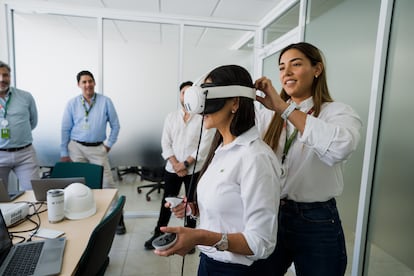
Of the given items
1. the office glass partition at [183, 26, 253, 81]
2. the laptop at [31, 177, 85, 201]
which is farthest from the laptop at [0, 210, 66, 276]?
the office glass partition at [183, 26, 253, 81]

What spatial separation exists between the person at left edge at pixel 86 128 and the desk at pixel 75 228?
108 cm

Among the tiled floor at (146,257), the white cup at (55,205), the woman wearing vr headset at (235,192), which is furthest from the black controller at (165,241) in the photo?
the tiled floor at (146,257)

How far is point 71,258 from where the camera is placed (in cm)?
112

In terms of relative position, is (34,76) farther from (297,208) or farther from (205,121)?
(297,208)

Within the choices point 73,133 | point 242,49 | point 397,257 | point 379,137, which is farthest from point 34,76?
point 397,257

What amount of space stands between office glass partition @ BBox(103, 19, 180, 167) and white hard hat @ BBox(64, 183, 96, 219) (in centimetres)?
194

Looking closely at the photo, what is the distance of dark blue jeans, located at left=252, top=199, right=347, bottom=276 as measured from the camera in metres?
1.05

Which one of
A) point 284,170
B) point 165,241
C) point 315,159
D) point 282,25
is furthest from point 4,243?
point 282,25

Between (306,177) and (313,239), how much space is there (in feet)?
0.84

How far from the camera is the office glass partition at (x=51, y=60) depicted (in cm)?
316

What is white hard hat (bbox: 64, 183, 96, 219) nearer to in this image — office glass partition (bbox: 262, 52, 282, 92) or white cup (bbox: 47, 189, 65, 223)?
white cup (bbox: 47, 189, 65, 223)

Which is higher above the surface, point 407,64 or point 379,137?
point 407,64

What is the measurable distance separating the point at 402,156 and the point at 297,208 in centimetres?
87

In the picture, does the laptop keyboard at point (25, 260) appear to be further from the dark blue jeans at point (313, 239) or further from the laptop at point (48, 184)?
the dark blue jeans at point (313, 239)
